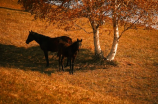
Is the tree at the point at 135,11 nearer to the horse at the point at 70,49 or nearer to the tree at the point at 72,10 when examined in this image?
the tree at the point at 72,10

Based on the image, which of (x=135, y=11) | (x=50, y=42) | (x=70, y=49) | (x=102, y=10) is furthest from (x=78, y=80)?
(x=135, y=11)

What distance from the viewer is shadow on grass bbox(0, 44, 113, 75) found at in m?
15.1

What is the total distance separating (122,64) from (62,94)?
980 cm

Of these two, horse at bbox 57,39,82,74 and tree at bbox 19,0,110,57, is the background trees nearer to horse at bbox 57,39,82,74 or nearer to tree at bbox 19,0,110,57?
tree at bbox 19,0,110,57

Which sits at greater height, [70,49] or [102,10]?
[102,10]

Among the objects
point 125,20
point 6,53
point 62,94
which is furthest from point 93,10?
point 6,53

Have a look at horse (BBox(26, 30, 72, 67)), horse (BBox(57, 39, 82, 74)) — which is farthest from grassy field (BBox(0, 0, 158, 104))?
horse (BBox(26, 30, 72, 67))

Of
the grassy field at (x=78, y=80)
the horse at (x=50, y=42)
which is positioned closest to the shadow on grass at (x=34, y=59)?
the grassy field at (x=78, y=80)

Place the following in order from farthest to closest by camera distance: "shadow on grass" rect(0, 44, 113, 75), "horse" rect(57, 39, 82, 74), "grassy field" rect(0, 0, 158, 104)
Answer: "shadow on grass" rect(0, 44, 113, 75) < "horse" rect(57, 39, 82, 74) < "grassy field" rect(0, 0, 158, 104)

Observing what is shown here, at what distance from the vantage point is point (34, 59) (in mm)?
17312

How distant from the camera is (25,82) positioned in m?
8.97

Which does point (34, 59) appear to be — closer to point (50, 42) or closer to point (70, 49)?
point (50, 42)

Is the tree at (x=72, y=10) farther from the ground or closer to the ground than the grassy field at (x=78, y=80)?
farther from the ground

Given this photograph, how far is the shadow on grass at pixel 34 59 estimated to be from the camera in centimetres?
1508
